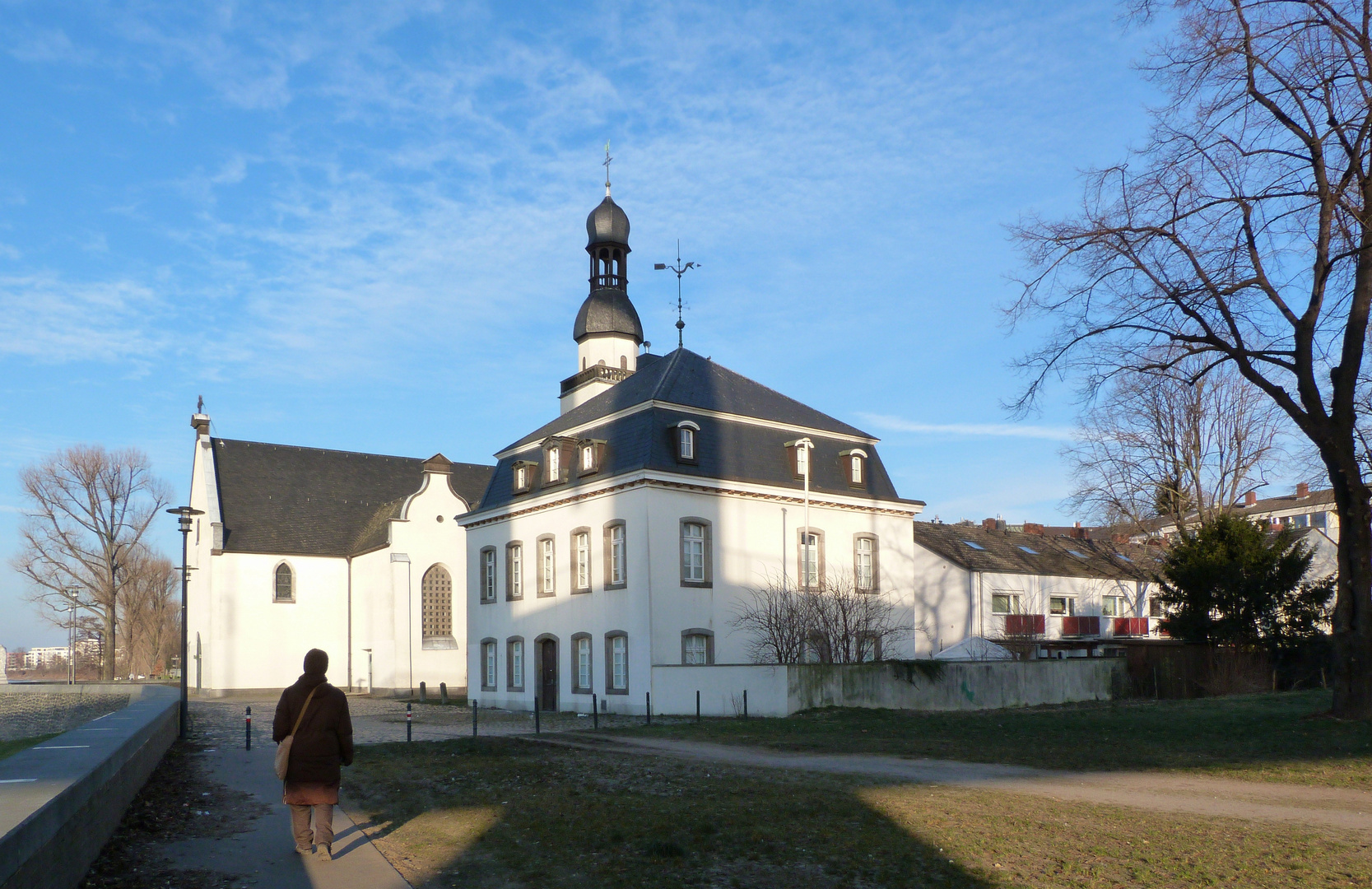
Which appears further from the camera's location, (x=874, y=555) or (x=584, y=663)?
(x=874, y=555)

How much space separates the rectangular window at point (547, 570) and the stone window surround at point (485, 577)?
3.01 metres

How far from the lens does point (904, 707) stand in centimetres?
2541

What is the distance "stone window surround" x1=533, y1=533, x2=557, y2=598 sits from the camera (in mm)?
33562

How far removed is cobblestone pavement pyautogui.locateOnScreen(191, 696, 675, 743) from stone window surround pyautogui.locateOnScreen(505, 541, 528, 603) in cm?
364

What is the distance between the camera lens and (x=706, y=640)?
30.7 meters

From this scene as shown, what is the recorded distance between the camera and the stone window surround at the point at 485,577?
36.9 m

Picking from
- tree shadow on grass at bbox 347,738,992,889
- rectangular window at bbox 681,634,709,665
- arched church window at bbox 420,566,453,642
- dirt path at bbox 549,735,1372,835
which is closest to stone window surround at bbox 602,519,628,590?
rectangular window at bbox 681,634,709,665

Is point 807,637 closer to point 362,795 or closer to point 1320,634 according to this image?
point 1320,634

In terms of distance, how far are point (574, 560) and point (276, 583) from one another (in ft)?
77.0

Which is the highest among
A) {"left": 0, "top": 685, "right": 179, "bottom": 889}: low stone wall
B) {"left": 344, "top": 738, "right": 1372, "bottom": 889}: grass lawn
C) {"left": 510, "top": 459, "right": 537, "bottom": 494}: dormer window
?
{"left": 510, "top": 459, "right": 537, "bottom": 494}: dormer window

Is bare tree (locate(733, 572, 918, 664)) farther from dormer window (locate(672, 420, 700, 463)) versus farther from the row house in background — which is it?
the row house in background

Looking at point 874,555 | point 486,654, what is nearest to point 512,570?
point 486,654

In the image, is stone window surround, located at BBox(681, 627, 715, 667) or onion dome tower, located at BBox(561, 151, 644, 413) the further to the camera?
onion dome tower, located at BBox(561, 151, 644, 413)

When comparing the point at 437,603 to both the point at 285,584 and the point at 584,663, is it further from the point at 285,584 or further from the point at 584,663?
the point at 584,663
